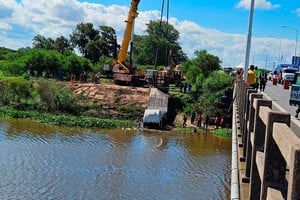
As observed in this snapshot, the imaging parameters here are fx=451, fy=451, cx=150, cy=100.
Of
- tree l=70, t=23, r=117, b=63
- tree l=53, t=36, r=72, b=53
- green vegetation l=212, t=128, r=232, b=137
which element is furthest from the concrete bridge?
tree l=53, t=36, r=72, b=53

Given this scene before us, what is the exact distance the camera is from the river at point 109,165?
21141 mm

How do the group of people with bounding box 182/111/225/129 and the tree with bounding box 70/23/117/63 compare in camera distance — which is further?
the tree with bounding box 70/23/117/63

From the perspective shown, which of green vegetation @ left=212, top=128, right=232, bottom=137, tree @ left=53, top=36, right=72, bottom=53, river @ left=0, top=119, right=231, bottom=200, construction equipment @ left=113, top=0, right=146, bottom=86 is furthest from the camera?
tree @ left=53, top=36, right=72, bottom=53

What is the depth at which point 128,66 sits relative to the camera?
52.9m

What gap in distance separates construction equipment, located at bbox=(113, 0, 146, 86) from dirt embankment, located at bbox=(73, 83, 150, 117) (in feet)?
4.79

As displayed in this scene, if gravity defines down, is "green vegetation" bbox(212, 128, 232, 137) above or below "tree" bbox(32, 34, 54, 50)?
below

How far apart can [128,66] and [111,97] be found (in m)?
4.98

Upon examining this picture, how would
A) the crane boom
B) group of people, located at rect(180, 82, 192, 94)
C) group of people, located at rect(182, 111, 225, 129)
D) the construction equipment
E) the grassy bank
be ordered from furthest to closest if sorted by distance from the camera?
group of people, located at rect(180, 82, 192, 94) → the construction equipment → the crane boom → group of people, located at rect(182, 111, 225, 129) → the grassy bank

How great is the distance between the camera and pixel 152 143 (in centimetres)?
3550

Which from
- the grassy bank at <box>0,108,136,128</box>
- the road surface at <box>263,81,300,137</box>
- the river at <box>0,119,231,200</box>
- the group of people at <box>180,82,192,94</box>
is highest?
the road surface at <box>263,81,300,137</box>

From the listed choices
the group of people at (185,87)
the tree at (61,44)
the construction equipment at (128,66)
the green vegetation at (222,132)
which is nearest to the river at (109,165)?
the green vegetation at (222,132)

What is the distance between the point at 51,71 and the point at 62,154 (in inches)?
1575

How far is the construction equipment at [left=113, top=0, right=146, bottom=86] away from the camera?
50.4 meters

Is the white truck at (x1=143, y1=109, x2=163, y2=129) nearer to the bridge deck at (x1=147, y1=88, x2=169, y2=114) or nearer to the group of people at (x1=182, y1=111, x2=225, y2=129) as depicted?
the bridge deck at (x1=147, y1=88, x2=169, y2=114)
